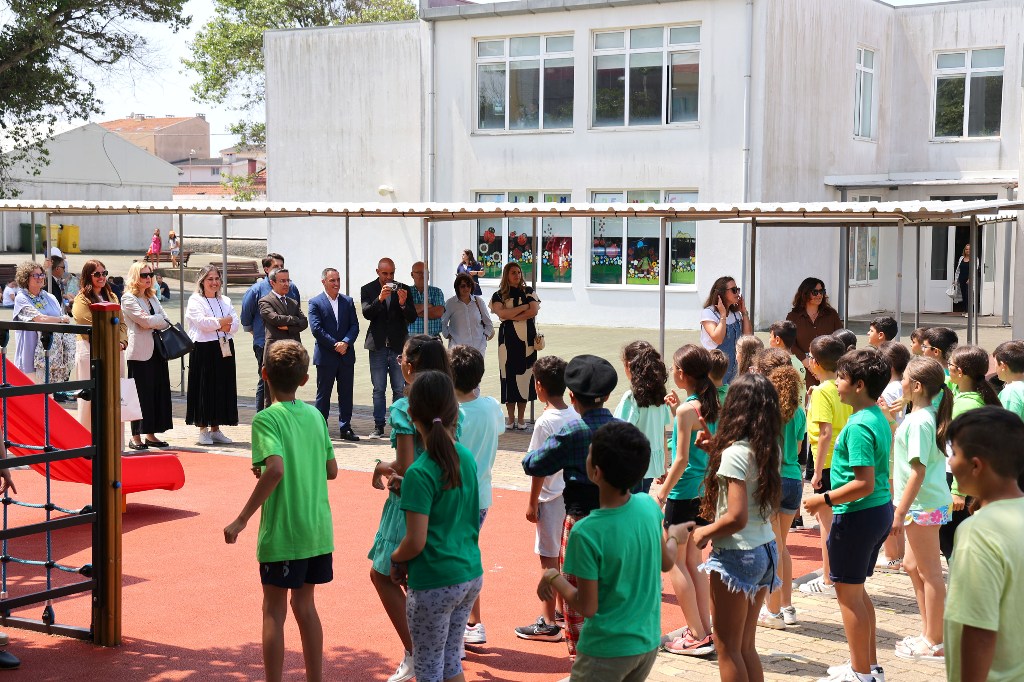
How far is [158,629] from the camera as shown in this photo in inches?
247

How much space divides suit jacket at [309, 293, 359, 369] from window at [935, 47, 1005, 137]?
1958 cm

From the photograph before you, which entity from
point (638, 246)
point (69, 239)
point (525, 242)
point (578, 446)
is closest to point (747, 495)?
point (578, 446)

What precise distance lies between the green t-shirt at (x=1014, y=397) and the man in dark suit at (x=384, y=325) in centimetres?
704

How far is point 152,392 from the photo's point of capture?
37.7 ft

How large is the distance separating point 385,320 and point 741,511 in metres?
8.35

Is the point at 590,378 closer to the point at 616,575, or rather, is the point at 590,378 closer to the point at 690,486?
the point at 690,486

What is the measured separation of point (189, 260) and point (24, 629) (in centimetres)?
3989

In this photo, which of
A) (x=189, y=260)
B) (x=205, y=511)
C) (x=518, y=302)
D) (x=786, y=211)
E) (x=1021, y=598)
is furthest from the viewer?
(x=189, y=260)

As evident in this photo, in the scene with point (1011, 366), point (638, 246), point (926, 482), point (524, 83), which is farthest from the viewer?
point (524, 83)

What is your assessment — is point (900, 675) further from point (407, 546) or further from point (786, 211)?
point (786, 211)

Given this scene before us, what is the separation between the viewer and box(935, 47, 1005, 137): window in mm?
26906

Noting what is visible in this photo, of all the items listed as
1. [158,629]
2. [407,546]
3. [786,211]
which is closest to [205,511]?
[158,629]

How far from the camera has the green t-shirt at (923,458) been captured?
220 inches

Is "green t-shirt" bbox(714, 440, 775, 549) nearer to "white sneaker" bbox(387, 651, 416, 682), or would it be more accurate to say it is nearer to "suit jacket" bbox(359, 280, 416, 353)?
"white sneaker" bbox(387, 651, 416, 682)
